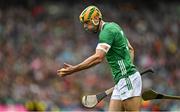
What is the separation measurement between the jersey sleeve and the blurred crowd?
743cm

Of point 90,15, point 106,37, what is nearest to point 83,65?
point 106,37

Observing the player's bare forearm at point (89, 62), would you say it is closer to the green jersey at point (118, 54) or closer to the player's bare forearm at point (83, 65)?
the player's bare forearm at point (83, 65)

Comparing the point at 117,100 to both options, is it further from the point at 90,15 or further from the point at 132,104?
the point at 90,15

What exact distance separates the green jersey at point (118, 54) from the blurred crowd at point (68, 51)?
7123mm

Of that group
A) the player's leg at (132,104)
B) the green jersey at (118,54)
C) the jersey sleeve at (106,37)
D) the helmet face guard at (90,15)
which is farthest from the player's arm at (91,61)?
the player's leg at (132,104)

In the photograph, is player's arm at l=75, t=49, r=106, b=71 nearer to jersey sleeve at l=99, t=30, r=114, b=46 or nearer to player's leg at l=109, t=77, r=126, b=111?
jersey sleeve at l=99, t=30, r=114, b=46

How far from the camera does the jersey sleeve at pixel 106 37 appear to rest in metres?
10.1

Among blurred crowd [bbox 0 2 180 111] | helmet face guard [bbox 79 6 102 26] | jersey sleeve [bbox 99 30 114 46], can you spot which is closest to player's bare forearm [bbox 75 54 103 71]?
jersey sleeve [bbox 99 30 114 46]

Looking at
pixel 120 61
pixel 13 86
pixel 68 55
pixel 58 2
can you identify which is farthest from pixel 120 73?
pixel 58 2

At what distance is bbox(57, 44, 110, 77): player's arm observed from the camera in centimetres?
987

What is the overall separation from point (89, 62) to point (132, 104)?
2.98ft

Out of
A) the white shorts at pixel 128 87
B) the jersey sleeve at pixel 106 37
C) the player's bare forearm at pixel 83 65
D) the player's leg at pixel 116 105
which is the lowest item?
the player's leg at pixel 116 105

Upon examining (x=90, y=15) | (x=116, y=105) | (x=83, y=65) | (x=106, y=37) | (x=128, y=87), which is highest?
(x=90, y=15)

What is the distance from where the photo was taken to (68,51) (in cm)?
2125
